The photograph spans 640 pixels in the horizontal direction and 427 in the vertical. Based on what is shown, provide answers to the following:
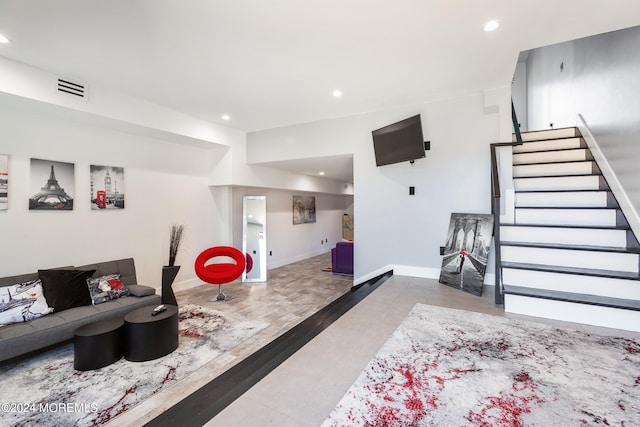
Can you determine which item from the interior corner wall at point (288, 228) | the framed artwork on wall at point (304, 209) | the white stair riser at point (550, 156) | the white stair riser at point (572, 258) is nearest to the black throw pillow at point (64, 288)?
the interior corner wall at point (288, 228)

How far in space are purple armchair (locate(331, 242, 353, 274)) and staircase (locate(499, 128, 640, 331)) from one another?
3.58 meters

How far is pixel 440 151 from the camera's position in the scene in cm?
421

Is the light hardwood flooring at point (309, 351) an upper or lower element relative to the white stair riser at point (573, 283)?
lower

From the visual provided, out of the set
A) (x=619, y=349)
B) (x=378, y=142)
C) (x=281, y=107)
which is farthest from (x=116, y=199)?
(x=619, y=349)

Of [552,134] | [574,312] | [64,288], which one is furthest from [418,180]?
[64,288]

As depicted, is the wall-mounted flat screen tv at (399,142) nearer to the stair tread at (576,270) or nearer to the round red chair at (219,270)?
the stair tread at (576,270)

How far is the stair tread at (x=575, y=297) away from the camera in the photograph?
95.3 inches

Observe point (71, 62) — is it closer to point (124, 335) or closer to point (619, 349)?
point (124, 335)

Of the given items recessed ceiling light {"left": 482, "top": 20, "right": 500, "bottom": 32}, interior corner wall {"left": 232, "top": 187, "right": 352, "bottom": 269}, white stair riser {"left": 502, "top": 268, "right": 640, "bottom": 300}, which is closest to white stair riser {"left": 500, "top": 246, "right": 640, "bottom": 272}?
white stair riser {"left": 502, "top": 268, "right": 640, "bottom": 300}

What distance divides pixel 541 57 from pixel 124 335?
9.42 m

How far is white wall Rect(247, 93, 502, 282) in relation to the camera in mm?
3990

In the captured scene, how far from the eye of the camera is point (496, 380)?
1760mm

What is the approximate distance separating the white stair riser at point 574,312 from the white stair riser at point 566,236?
2.90ft

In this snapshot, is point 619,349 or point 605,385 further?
point 619,349
